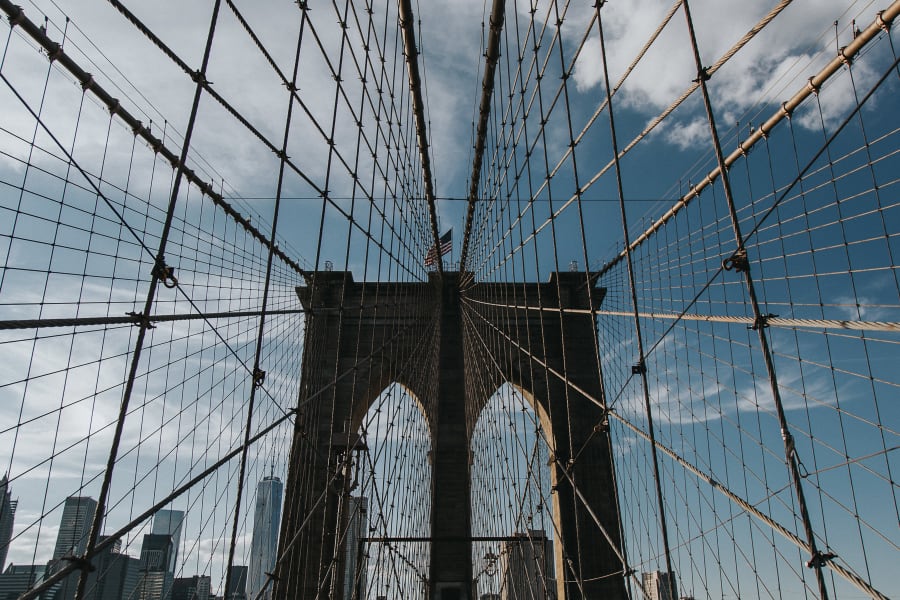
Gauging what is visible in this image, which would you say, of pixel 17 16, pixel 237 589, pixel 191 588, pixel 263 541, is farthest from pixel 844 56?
pixel 263 541

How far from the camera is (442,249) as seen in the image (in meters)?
17.6

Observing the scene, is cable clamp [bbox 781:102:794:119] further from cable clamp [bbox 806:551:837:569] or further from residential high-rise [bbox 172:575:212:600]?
residential high-rise [bbox 172:575:212:600]

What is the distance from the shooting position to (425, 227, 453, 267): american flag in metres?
17.1

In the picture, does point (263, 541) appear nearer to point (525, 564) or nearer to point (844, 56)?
point (525, 564)

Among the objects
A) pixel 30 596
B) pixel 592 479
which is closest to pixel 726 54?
pixel 30 596

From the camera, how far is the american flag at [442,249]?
17.1m

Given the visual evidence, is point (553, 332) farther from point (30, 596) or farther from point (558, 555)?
point (30, 596)

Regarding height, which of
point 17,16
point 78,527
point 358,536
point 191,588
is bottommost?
point 358,536

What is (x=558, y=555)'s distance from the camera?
13859mm

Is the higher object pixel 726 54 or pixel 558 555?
pixel 726 54

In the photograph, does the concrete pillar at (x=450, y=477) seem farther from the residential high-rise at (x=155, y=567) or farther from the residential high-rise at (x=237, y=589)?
the residential high-rise at (x=155, y=567)

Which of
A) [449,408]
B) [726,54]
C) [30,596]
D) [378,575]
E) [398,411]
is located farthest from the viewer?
[449,408]

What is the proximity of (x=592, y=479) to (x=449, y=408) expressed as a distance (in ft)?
13.2

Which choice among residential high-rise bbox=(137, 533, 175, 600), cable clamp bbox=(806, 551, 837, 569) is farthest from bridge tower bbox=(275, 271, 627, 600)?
cable clamp bbox=(806, 551, 837, 569)
